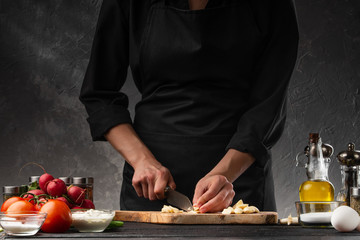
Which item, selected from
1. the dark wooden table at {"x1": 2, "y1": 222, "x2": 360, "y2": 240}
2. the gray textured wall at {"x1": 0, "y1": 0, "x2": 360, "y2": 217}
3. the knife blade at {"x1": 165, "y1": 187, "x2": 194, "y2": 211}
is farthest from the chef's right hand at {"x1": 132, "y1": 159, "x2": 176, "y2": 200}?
the gray textured wall at {"x1": 0, "y1": 0, "x2": 360, "y2": 217}

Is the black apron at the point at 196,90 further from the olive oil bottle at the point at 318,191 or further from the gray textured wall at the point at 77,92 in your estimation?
the gray textured wall at the point at 77,92

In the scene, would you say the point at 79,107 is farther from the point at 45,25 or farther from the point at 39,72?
the point at 45,25

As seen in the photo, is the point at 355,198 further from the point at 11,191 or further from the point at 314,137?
the point at 11,191

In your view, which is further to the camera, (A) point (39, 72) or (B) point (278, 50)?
(A) point (39, 72)

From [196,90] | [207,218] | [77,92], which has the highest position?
[77,92]

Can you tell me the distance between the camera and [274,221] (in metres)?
1.24

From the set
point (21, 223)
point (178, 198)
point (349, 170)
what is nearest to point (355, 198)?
point (349, 170)

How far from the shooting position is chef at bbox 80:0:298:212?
5.24ft

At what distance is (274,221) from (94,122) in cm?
63

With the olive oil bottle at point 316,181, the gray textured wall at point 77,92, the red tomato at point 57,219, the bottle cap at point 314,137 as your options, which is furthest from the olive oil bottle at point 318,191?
the gray textured wall at point 77,92

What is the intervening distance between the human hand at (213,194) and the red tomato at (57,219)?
355 mm

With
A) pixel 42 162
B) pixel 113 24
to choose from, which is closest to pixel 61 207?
pixel 113 24

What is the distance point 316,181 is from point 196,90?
438 mm

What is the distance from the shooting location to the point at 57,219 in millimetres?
1013
